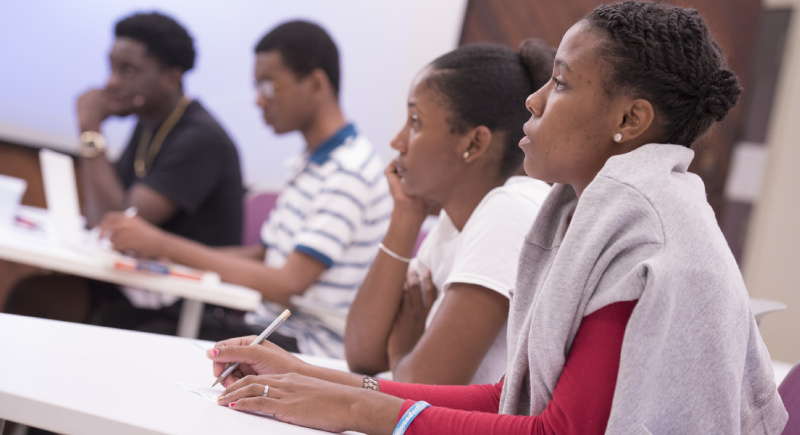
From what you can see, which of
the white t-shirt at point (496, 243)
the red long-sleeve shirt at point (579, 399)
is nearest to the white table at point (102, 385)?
the red long-sleeve shirt at point (579, 399)

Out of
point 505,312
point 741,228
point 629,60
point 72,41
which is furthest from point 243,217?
point 741,228

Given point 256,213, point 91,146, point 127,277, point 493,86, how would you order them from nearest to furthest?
point 493,86 < point 127,277 < point 91,146 < point 256,213

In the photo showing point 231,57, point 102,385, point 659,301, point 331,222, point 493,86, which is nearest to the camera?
point 659,301

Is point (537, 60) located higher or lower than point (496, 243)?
higher

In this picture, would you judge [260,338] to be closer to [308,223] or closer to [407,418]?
[407,418]

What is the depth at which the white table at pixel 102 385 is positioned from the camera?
753mm

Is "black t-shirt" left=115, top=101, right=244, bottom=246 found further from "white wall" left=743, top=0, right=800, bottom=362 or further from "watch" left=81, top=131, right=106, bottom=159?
"white wall" left=743, top=0, right=800, bottom=362

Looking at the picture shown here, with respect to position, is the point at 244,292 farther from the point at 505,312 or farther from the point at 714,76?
the point at 714,76

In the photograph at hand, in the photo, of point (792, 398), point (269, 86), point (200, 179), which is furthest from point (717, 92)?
point (200, 179)

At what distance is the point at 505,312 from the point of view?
1.27 meters

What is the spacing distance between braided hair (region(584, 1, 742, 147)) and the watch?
7.15 ft

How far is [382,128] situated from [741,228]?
187 cm

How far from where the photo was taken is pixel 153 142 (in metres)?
2.75

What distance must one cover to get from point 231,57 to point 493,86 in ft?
8.12
